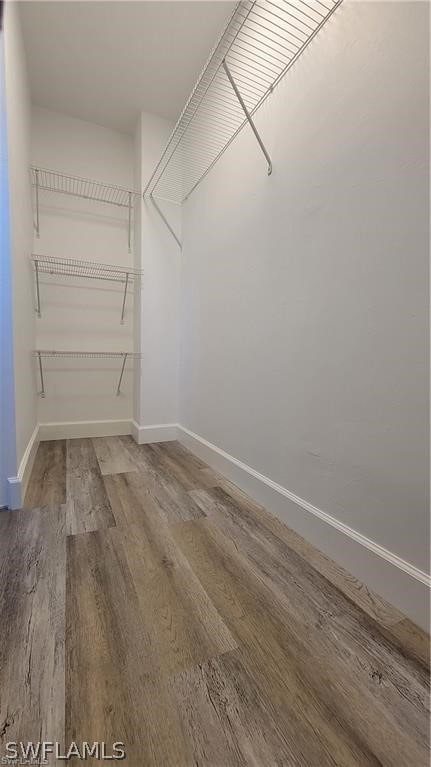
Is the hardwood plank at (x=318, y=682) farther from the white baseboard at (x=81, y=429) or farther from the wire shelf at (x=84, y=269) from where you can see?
the wire shelf at (x=84, y=269)

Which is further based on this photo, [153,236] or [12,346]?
[153,236]

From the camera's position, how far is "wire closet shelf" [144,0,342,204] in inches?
44.1

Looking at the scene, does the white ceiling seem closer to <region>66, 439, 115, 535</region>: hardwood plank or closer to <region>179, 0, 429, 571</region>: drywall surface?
<region>179, 0, 429, 571</region>: drywall surface

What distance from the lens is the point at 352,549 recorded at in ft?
3.33

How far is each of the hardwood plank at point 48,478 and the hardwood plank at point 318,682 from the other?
89cm

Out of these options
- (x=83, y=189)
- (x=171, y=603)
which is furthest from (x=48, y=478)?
(x=83, y=189)

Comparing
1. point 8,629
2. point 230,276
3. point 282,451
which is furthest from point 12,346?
point 282,451

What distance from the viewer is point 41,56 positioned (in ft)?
5.88

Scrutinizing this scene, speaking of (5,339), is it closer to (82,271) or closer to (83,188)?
(82,271)

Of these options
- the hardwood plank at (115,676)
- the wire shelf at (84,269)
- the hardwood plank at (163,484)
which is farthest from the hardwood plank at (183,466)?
the wire shelf at (84,269)

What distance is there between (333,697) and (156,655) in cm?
42

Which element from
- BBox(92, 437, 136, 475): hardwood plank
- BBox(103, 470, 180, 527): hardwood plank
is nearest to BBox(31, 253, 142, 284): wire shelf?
BBox(92, 437, 136, 475): hardwood plank

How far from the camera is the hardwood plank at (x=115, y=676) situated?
1.90ft

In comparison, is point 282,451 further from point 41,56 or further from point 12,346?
point 41,56
